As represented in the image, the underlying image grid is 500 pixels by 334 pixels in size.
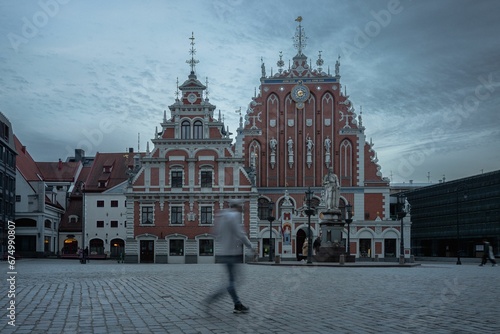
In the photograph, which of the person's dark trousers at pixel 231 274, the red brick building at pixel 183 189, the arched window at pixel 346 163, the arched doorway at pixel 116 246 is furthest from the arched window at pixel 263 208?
the person's dark trousers at pixel 231 274

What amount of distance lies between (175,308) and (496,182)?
59.0 metres

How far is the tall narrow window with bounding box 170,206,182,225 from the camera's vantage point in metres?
49.5

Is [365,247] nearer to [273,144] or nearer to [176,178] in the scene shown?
[273,144]

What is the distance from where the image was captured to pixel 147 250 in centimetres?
4941

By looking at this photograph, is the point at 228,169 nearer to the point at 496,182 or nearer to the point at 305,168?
the point at 305,168

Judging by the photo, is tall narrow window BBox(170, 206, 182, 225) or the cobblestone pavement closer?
the cobblestone pavement

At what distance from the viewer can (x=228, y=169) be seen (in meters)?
49.7

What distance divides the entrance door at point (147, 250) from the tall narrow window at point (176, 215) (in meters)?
2.46

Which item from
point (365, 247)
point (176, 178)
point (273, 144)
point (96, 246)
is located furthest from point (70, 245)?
point (365, 247)

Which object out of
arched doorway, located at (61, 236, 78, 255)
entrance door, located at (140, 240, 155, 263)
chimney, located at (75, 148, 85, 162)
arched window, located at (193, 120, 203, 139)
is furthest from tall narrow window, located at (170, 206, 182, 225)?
chimney, located at (75, 148, 85, 162)

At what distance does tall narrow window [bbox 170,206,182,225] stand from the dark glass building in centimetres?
2651

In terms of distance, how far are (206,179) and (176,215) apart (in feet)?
12.6

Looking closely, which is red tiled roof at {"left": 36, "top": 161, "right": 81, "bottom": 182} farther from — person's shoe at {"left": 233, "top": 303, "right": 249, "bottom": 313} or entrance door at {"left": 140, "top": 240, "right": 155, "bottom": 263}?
person's shoe at {"left": 233, "top": 303, "right": 249, "bottom": 313}

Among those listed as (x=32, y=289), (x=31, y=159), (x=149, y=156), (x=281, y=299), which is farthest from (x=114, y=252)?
(x=281, y=299)
